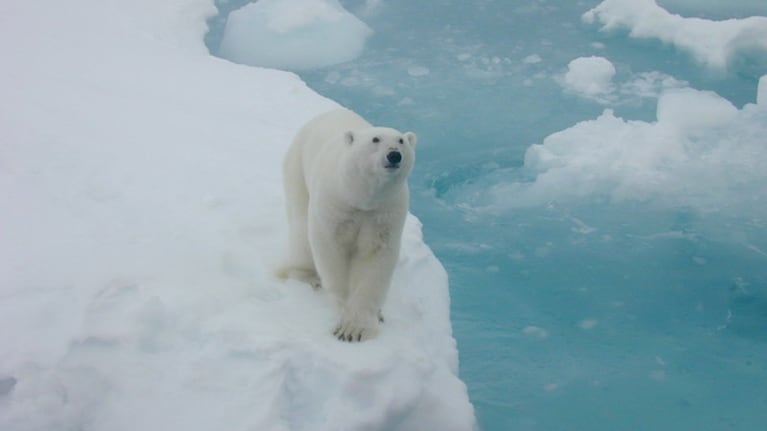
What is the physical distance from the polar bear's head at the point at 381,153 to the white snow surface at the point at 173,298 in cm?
68

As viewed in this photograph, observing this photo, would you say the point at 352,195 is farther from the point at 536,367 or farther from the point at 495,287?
the point at 495,287

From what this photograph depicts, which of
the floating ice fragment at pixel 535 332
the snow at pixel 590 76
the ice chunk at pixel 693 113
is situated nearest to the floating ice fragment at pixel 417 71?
the snow at pixel 590 76

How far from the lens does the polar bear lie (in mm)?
2535

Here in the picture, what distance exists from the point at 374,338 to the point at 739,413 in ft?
6.72

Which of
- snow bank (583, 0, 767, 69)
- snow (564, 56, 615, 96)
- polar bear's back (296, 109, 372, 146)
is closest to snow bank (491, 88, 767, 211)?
snow (564, 56, 615, 96)

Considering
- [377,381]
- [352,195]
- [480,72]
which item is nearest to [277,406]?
[377,381]

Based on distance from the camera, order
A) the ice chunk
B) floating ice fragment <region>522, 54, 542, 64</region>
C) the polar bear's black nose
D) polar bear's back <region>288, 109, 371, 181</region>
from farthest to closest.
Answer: floating ice fragment <region>522, 54, 542, 64</region>
the ice chunk
polar bear's back <region>288, 109, 371, 181</region>
the polar bear's black nose

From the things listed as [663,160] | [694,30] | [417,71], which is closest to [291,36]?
[417,71]

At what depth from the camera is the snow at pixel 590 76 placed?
6.89m

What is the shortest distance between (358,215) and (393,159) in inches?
13.4

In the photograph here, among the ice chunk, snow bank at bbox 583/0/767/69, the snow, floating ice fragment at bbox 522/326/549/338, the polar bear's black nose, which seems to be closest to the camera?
the polar bear's black nose

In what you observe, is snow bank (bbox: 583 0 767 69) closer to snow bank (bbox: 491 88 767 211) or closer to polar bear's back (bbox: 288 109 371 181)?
snow bank (bbox: 491 88 767 211)

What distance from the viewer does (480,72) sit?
7.25 meters

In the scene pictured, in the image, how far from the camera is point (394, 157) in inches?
96.3
